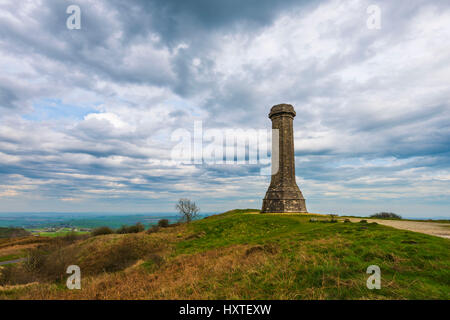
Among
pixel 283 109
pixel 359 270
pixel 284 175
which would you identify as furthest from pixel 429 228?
pixel 283 109

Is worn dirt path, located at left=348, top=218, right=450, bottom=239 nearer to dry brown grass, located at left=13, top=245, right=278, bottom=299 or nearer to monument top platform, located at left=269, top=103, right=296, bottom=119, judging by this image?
dry brown grass, located at left=13, top=245, right=278, bottom=299

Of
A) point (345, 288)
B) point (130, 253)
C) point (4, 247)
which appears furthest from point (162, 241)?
point (4, 247)

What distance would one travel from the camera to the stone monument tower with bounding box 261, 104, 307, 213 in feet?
121

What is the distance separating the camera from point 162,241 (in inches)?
985

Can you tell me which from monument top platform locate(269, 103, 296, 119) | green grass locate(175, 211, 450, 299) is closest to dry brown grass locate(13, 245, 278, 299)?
green grass locate(175, 211, 450, 299)

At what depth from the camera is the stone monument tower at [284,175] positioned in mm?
37031

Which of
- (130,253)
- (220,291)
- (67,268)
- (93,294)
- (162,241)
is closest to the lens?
(220,291)

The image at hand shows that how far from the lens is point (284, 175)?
38719mm

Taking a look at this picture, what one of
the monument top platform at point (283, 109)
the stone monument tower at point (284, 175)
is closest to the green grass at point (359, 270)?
the stone monument tower at point (284, 175)

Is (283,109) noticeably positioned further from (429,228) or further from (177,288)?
(177,288)

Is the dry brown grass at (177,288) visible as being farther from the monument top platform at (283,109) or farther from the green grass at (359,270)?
the monument top platform at (283,109)
